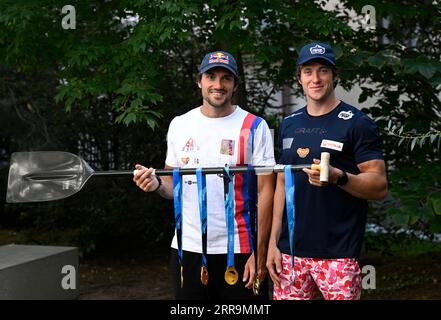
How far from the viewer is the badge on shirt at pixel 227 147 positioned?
2971mm

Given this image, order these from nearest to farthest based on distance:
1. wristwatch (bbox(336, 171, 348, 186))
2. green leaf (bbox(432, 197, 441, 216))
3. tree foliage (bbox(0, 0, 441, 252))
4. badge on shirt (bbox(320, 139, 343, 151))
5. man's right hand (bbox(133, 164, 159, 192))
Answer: wristwatch (bbox(336, 171, 348, 186)) → badge on shirt (bbox(320, 139, 343, 151)) → man's right hand (bbox(133, 164, 159, 192)) → green leaf (bbox(432, 197, 441, 216)) → tree foliage (bbox(0, 0, 441, 252))

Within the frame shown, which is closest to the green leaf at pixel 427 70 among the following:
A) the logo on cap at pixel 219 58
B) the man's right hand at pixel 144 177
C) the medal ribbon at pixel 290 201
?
the logo on cap at pixel 219 58

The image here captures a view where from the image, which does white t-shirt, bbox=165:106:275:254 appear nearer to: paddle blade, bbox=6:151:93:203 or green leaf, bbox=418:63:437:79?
paddle blade, bbox=6:151:93:203

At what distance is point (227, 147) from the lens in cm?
297

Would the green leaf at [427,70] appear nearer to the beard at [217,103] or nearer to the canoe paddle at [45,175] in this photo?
the beard at [217,103]

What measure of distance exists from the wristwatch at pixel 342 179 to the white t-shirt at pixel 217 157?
45 centimetres

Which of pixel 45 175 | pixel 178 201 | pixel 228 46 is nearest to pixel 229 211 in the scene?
pixel 178 201

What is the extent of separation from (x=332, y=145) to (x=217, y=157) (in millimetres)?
549

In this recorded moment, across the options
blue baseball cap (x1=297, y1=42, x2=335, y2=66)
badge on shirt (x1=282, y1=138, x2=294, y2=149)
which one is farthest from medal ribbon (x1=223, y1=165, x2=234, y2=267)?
blue baseball cap (x1=297, y1=42, x2=335, y2=66)

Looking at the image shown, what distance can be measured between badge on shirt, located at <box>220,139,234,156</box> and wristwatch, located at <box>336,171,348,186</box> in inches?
22.7

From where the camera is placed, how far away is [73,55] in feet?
16.7

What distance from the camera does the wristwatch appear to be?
2.56 metres

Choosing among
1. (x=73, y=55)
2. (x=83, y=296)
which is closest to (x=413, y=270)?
(x=83, y=296)

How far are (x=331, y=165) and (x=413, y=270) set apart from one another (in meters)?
4.99
